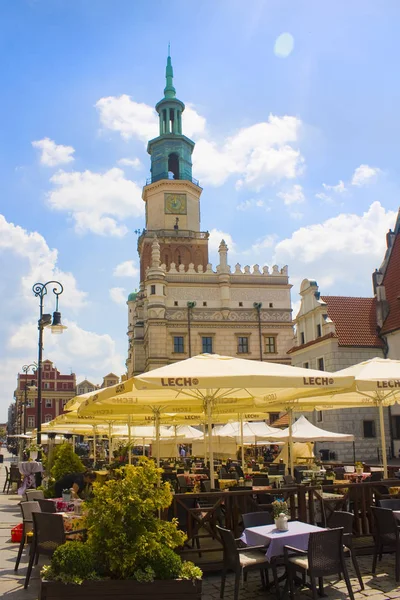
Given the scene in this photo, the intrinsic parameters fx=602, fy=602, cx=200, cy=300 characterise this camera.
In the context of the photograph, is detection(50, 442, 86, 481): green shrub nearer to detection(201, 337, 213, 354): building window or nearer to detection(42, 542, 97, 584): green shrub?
detection(42, 542, 97, 584): green shrub

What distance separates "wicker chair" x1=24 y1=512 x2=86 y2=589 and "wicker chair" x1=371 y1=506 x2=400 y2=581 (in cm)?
424

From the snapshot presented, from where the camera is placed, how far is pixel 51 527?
8578 mm

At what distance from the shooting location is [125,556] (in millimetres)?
6023

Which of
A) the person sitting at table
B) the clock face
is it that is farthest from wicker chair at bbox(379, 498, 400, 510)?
the clock face

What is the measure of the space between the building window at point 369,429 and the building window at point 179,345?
23.4 m

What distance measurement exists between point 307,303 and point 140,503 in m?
31.9

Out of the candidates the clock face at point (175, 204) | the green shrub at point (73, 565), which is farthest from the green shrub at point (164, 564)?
the clock face at point (175, 204)

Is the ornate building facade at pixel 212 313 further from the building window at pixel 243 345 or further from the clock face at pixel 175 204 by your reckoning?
the clock face at pixel 175 204

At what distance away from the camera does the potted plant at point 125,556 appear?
588 centimetres

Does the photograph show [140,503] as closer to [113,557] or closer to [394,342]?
[113,557]

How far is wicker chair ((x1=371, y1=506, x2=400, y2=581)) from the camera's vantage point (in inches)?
333

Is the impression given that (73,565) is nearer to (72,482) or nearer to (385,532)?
(385,532)

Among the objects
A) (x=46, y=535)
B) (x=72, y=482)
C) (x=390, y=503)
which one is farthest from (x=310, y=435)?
(x=46, y=535)

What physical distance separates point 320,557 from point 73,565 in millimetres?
2843
